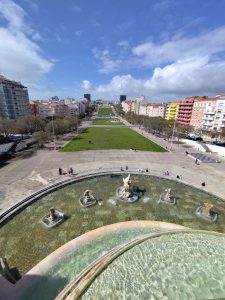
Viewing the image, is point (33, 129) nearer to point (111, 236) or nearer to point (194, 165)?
point (194, 165)

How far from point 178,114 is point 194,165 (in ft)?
282

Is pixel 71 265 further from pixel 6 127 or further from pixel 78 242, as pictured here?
pixel 6 127

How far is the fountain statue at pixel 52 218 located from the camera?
17.4 metres

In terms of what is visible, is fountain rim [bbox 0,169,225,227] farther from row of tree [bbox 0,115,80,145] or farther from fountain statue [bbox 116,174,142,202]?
row of tree [bbox 0,115,80,145]

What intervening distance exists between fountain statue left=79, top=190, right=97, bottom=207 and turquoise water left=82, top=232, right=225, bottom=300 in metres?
12.6

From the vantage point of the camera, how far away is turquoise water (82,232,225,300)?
6422 millimetres

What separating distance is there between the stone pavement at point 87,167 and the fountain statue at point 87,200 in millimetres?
7551

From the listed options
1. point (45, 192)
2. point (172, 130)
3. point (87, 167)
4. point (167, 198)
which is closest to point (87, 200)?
point (45, 192)

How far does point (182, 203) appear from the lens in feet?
71.9

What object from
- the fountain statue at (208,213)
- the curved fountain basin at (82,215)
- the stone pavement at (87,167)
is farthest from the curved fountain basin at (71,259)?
the stone pavement at (87,167)

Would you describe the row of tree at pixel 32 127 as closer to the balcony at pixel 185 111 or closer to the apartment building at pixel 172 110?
the balcony at pixel 185 111

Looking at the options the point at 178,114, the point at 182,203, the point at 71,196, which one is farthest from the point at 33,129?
the point at 178,114

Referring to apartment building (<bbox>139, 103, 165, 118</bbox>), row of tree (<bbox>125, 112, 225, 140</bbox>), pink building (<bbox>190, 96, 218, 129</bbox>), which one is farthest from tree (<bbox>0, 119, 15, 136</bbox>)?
apartment building (<bbox>139, 103, 165, 118</bbox>)

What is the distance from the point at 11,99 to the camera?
87188mm
